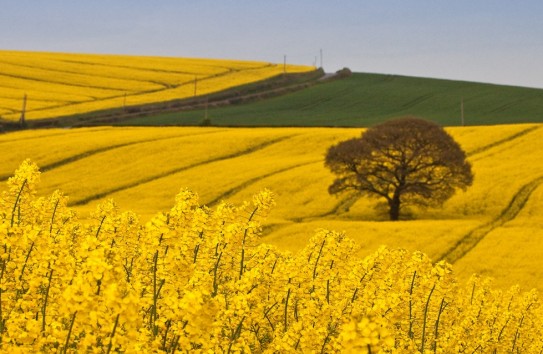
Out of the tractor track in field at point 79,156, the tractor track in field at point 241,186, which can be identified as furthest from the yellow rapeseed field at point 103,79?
the tractor track in field at point 241,186

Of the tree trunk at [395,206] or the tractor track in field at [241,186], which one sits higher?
the tractor track in field at [241,186]

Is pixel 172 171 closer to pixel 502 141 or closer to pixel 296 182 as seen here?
pixel 296 182

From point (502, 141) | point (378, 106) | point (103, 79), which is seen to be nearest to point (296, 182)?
point (502, 141)

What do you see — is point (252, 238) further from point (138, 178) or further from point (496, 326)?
point (138, 178)

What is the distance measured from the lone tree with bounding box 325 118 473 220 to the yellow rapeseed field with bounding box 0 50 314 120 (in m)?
36.2

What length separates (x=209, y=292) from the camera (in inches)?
258

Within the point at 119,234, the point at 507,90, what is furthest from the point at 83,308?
the point at 507,90

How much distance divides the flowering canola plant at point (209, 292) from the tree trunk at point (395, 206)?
28765mm

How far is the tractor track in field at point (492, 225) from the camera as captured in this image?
32.2m

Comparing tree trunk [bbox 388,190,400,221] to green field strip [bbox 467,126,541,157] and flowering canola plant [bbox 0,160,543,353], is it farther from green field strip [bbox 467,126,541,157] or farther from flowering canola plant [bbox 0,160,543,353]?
flowering canola plant [bbox 0,160,543,353]

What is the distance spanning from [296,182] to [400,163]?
5.96 m

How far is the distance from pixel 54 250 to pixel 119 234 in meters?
3.61

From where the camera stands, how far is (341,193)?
45219mm

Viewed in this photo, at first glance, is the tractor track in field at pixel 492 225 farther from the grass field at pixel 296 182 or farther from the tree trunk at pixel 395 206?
the tree trunk at pixel 395 206
